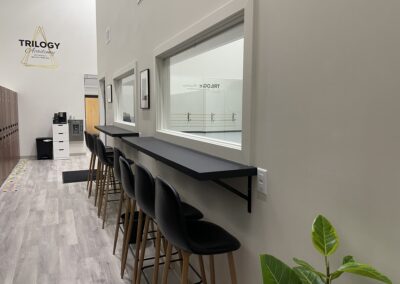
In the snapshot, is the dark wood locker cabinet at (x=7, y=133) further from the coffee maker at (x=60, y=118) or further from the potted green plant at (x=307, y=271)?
the potted green plant at (x=307, y=271)

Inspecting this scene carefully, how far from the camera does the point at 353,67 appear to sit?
1090mm

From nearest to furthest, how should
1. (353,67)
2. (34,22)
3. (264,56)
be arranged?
(353,67)
(264,56)
(34,22)

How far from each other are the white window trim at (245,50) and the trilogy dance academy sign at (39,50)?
631 centimetres

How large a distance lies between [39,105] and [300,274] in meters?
8.53

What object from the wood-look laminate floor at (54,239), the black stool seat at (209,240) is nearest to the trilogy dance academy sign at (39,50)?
the wood-look laminate floor at (54,239)

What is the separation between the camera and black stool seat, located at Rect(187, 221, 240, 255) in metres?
1.54

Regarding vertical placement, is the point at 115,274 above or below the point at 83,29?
below

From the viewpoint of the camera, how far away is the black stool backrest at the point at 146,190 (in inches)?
75.5

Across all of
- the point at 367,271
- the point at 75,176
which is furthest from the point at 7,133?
the point at 367,271

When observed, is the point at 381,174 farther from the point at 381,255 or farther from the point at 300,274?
the point at 300,274

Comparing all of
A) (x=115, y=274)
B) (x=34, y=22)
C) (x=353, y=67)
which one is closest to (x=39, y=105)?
(x=34, y=22)

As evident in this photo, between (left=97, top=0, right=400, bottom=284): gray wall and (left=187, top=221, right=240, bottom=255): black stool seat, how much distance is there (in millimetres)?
130

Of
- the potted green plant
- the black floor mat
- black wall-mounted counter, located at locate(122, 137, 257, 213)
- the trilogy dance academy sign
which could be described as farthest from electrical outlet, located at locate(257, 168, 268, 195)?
the trilogy dance academy sign

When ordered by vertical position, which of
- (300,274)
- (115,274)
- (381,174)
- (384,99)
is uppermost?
(384,99)
